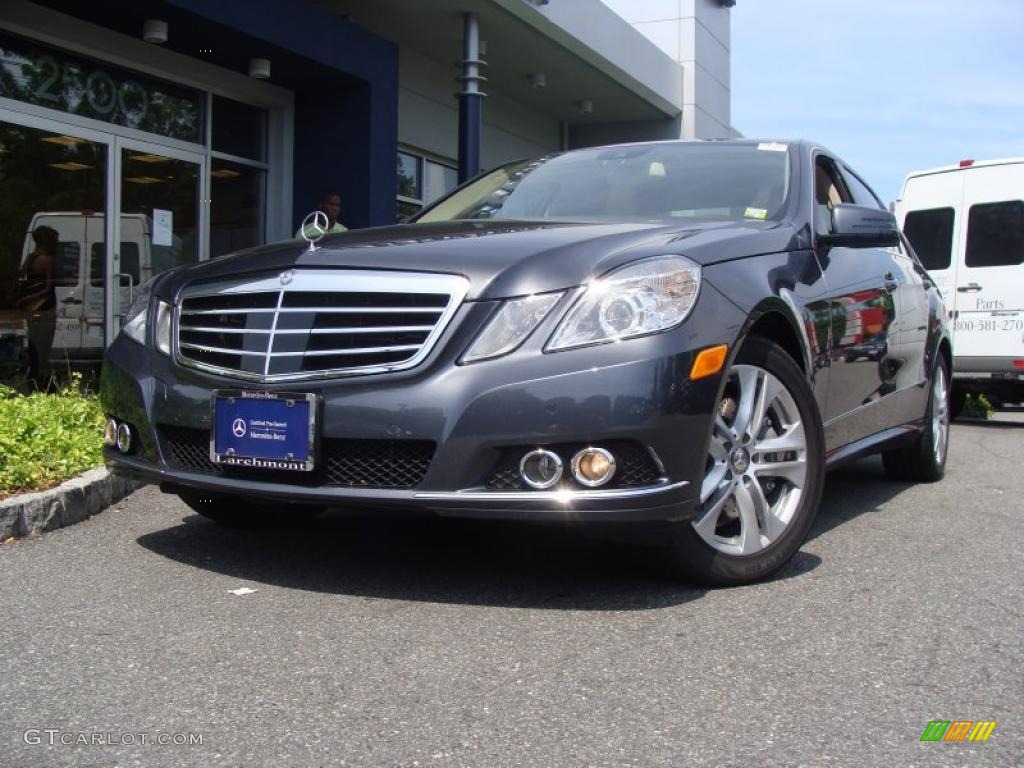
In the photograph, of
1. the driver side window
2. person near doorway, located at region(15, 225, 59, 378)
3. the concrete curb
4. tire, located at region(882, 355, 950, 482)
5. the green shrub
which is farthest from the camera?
the green shrub

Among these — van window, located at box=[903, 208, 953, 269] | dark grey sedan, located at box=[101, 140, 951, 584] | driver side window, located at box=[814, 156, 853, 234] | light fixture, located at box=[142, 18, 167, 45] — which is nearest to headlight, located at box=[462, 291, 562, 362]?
dark grey sedan, located at box=[101, 140, 951, 584]

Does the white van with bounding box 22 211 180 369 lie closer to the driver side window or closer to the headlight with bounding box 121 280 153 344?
the headlight with bounding box 121 280 153 344

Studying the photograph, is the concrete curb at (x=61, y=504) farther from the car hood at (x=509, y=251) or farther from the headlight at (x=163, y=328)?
the car hood at (x=509, y=251)

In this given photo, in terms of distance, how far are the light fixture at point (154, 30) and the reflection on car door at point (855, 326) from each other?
5889 mm

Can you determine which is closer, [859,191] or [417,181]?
[859,191]

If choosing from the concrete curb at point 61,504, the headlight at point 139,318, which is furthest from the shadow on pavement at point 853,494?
the concrete curb at point 61,504

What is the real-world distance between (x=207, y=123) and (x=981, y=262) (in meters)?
7.49

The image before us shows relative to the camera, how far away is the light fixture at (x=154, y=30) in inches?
349

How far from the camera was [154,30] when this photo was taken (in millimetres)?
8930

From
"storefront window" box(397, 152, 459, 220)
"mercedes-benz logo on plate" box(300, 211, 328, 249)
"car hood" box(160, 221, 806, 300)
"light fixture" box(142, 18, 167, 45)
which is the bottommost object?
"car hood" box(160, 221, 806, 300)

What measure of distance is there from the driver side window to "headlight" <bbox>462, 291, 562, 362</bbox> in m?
1.65

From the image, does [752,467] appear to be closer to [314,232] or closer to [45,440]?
[314,232]

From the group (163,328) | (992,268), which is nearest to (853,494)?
(163,328)

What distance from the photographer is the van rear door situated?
→ 10.7m
